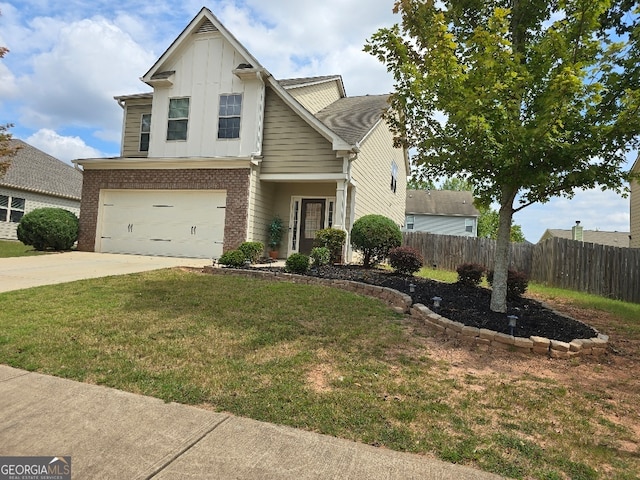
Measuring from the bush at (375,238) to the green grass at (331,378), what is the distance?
4.55 m

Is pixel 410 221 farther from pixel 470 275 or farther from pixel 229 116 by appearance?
pixel 470 275

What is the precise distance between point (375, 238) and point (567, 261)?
807 cm

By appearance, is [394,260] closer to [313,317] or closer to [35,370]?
[313,317]

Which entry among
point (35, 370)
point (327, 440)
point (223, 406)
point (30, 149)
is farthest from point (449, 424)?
point (30, 149)

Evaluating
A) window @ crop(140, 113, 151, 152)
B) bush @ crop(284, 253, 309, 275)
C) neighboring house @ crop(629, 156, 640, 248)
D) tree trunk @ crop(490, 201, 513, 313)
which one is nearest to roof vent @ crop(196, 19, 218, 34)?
window @ crop(140, 113, 151, 152)

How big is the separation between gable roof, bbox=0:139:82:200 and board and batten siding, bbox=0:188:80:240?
15.2 inches

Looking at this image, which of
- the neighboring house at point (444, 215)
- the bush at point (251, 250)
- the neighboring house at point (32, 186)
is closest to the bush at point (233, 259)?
the bush at point (251, 250)

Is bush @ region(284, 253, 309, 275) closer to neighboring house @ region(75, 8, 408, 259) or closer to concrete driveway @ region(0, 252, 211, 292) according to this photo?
neighboring house @ region(75, 8, 408, 259)

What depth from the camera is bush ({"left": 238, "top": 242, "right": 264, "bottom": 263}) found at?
10992 mm

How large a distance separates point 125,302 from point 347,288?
4.29m

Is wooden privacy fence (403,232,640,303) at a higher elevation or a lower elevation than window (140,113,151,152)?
lower

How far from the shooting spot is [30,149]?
25.5 m

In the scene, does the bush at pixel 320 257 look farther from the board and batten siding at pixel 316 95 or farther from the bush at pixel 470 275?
the board and batten siding at pixel 316 95

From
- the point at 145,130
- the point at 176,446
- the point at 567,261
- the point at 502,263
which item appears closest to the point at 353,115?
the point at 145,130
